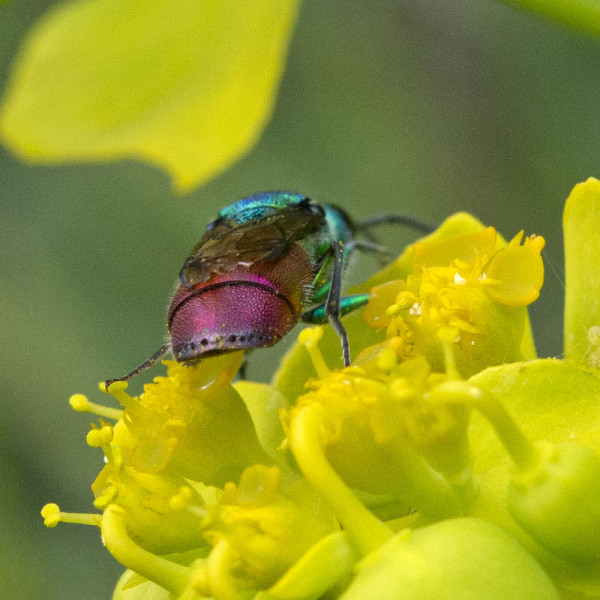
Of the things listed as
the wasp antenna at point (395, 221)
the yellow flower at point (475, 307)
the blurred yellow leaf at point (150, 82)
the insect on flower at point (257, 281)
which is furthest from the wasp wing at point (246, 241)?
the wasp antenna at point (395, 221)

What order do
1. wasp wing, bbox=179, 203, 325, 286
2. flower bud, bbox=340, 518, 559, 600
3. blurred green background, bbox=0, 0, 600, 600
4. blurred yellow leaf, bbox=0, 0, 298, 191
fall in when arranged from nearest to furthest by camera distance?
flower bud, bbox=340, 518, 559, 600, wasp wing, bbox=179, 203, 325, 286, blurred yellow leaf, bbox=0, 0, 298, 191, blurred green background, bbox=0, 0, 600, 600

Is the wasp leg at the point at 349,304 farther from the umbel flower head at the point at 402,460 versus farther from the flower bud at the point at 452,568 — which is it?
the flower bud at the point at 452,568

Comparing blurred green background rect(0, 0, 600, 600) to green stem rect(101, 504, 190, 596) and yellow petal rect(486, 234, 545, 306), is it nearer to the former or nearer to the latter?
green stem rect(101, 504, 190, 596)

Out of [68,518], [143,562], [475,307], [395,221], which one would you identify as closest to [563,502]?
[475,307]

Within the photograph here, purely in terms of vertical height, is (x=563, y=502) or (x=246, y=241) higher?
(x=246, y=241)

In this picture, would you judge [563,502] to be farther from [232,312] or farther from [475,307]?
[232,312]

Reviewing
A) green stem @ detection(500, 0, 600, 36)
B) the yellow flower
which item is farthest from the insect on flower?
green stem @ detection(500, 0, 600, 36)
